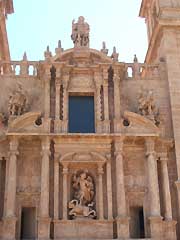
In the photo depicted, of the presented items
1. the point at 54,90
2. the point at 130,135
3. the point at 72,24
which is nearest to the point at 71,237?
the point at 130,135

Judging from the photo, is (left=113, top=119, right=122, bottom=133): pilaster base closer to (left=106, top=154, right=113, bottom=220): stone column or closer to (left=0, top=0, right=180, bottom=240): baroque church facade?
(left=0, top=0, right=180, bottom=240): baroque church facade

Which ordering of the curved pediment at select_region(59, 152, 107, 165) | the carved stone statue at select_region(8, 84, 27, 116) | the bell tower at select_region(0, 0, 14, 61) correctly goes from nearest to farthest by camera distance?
the curved pediment at select_region(59, 152, 107, 165) → the carved stone statue at select_region(8, 84, 27, 116) → the bell tower at select_region(0, 0, 14, 61)

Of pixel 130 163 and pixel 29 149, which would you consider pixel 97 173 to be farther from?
pixel 29 149

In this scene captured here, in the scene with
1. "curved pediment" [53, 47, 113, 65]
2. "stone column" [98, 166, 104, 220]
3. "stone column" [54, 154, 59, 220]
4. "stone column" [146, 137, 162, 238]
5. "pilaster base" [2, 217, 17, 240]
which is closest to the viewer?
"pilaster base" [2, 217, 17, 240]

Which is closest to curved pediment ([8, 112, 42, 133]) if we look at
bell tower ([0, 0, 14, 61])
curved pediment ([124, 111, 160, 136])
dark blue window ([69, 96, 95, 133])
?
dark blue window ([69, 96, 95, 133])

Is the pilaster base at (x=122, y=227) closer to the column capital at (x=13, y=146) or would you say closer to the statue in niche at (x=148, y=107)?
the statue in niche at (x=148, y=107)

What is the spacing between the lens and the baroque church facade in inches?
625

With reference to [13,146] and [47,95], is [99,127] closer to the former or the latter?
[47,95]

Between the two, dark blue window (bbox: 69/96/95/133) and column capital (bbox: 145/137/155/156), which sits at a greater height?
dark blue window (bbox: 69/96/95/133)

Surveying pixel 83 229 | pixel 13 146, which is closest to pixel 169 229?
pixel 83 229

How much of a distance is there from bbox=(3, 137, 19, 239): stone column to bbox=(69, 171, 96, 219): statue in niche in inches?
71.5

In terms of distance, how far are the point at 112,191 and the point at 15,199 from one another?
3112 millimetres

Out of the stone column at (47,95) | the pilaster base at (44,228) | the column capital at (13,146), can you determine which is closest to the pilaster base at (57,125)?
the stone column at (47,95)

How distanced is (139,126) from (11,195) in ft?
16.0
